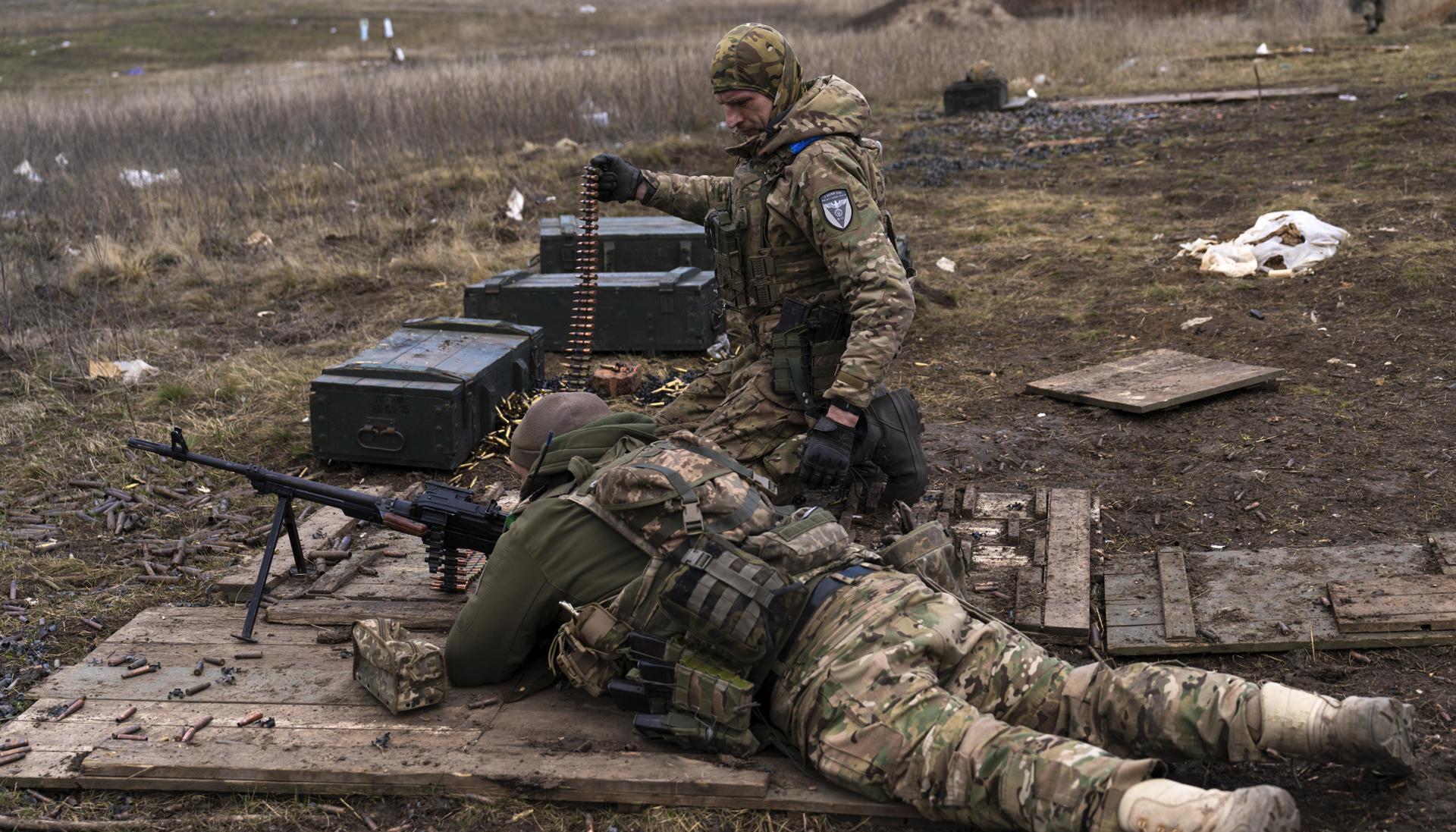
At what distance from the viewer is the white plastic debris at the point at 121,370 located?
8.40 m

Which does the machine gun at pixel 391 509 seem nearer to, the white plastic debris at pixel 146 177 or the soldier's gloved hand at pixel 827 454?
the soldier's gloved hand at pixel 827 454

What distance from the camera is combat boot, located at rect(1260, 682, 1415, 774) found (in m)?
3.04

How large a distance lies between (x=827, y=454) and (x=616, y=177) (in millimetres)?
1903

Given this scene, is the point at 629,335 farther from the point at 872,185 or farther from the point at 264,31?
the point at 264,31

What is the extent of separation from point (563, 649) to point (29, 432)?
16.8ft

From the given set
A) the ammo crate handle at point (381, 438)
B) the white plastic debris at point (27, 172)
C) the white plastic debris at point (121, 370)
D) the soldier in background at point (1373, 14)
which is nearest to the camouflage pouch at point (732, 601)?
the ammo crate handle at point (381, 438)

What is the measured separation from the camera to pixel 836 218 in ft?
16.0

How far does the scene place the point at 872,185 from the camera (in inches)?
203

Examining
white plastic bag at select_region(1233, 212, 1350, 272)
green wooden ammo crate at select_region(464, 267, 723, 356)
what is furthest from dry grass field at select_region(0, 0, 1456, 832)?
green wooden ammo crate at select_region(464, 267, 723, 356)

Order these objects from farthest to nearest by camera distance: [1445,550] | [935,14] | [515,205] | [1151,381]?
[935,14], [515,205], [1151,381], [1445,550]

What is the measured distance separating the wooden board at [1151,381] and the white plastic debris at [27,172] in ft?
40.0

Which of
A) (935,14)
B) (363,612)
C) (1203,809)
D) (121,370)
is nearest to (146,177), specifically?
(121,370)

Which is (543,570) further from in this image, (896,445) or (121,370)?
(121,370)

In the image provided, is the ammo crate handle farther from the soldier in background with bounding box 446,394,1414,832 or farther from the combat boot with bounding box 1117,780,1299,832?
the combat boot with bounding box 1117,780,1299,832
